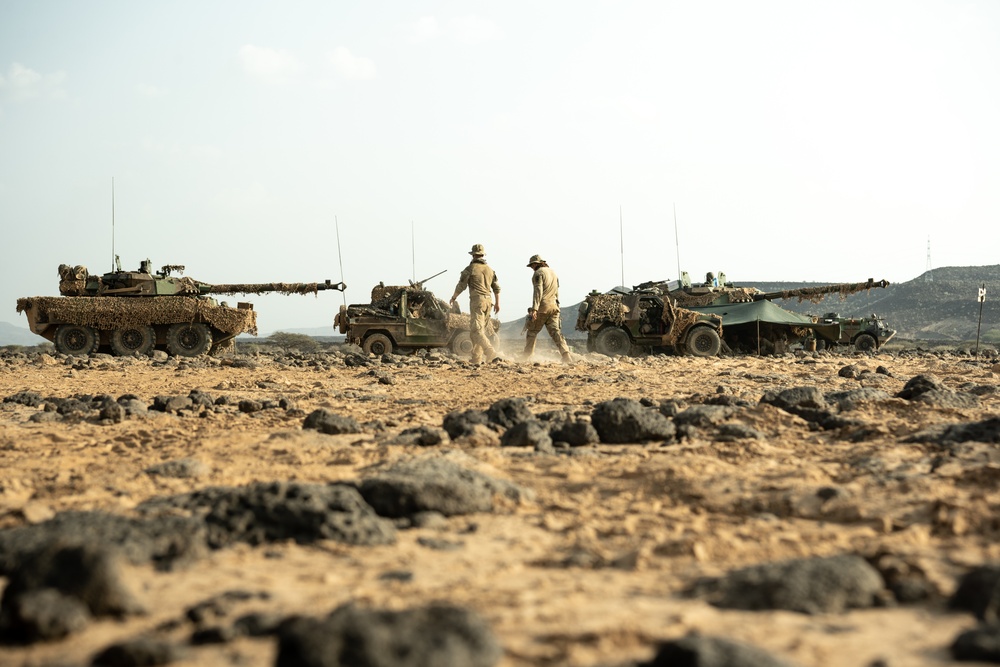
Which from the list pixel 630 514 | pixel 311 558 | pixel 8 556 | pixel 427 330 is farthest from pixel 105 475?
pixel 427 330

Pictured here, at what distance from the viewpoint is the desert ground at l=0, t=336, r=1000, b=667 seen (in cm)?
231

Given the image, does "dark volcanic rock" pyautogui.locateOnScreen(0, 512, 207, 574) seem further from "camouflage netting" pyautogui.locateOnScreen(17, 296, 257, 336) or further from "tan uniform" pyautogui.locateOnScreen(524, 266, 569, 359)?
"camouflage netting" pyautogui.locateOnScreen(17, 296, 257, 336)

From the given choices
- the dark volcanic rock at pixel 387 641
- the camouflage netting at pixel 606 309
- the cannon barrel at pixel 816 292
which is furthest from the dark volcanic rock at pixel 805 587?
the cannon barrel at pixel 816 292

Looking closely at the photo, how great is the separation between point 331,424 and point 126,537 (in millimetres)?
2931

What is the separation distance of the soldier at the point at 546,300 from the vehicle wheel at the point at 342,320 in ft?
23.8

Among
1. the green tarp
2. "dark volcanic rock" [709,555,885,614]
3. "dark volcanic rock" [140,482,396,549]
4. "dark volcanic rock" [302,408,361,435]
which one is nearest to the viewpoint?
"dark volcanic rock" [709,555,885,614]

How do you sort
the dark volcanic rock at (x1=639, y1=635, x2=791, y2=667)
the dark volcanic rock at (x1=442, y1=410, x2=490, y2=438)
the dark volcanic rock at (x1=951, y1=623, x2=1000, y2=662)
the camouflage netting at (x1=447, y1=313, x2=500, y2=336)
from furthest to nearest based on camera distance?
the camouflage netting at (x1=447, y1=313, x2=500, y2=336) < the dark volcanic rock at (x1=442, y1=410, x2=490, y2=438) < the dark volcanic rock at (x1=951, y1=623, x2=1000, y2=662) < the dark volcanic rock at (x1=639, y1=635, x2=791, y2=667)

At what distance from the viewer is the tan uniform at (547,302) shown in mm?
13875

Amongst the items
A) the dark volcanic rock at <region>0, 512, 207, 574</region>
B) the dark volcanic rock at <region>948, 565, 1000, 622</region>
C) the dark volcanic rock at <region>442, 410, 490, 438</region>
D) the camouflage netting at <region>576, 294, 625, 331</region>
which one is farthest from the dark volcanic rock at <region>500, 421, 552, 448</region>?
the camouflage netting at <region>576, 294, 625, 331</region>

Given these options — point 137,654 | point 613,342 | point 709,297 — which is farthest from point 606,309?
point 137,654

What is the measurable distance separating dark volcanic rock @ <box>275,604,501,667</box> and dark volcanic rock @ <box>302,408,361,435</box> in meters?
Result: 3.89

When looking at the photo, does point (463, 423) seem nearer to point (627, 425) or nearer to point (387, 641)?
Answer: point (627, 425)

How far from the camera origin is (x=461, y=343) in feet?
66.2

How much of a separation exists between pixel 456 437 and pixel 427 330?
567 inches
